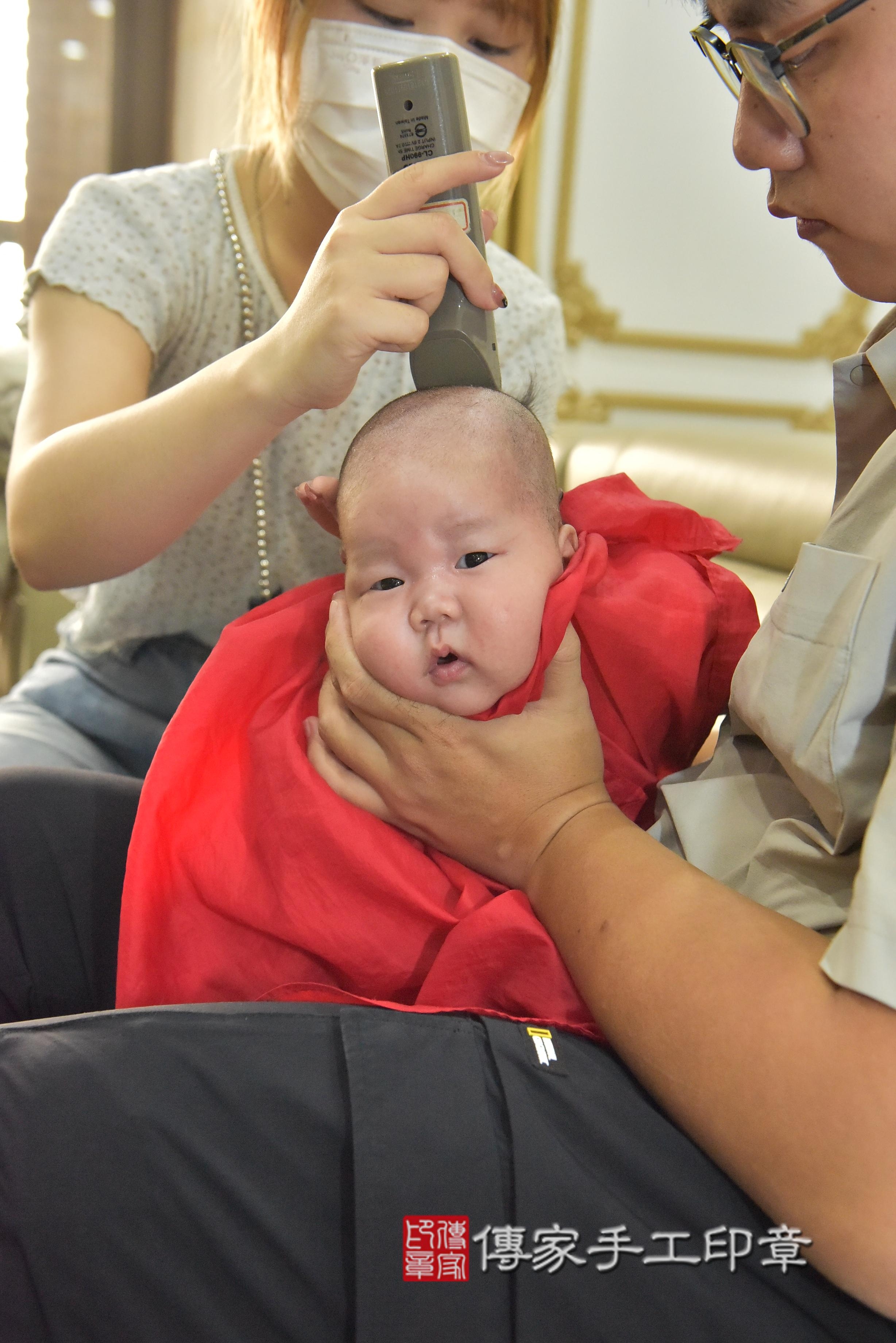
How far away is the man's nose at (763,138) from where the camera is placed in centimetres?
70

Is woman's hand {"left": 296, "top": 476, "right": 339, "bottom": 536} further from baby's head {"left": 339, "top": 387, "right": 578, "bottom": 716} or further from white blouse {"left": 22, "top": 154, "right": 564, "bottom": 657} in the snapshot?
white blouse {"left": 22, "top": 154, "right": 564, "bottom": 657}

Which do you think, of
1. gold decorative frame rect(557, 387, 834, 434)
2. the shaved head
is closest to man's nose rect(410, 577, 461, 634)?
the shaved head

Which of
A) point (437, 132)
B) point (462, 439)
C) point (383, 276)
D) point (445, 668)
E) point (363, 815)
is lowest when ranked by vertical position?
point (363, 815)

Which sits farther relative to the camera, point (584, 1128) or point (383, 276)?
point (383, 276)

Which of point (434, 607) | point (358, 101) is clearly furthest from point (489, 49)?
point (434, 607)

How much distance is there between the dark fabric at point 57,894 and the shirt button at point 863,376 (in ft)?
2.51

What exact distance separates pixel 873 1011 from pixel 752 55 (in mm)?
583

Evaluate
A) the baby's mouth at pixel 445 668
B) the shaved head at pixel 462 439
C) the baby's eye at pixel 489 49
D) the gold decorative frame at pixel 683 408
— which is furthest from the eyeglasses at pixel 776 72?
the gold decorative frame at pixel 683 408

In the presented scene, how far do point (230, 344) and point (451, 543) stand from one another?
582 mm

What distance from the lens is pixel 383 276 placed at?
30.6 inches

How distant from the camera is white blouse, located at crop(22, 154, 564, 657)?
119cm

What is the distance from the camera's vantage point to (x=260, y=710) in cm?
98

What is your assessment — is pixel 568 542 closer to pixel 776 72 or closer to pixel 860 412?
pixel 860 412

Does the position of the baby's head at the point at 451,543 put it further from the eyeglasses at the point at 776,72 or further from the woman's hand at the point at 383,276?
the eyeglasses at the point at 776,72
